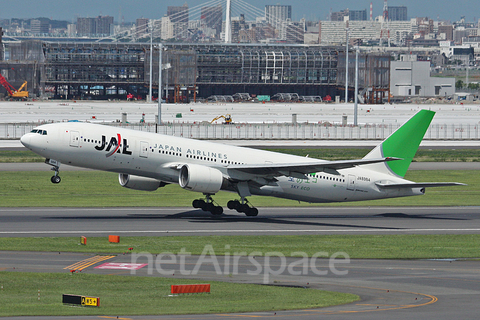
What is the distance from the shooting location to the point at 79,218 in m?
45.4

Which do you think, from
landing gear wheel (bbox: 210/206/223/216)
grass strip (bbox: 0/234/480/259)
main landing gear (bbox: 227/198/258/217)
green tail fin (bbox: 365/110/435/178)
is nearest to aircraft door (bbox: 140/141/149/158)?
landing gear wheel (bbox: 210/206/223/216)

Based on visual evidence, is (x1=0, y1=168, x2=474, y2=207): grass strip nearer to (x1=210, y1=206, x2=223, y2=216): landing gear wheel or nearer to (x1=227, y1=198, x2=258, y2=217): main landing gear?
(x1=210, y1=206, x2=223, y2=216): landing gear wheel

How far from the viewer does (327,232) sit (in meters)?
41.8

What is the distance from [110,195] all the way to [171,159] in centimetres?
1386

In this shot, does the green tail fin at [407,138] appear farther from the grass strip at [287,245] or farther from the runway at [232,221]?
the grass strip at [287,245]

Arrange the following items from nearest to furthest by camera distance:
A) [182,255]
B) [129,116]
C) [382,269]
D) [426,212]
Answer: [382,269] < [182,255] < [426,212] < [129,116]

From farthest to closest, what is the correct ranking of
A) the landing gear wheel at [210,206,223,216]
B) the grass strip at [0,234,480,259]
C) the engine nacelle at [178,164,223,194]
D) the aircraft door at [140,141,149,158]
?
the landing gear wheel at [210,206,223,216] < the aircraft door at [140,141,149,158] < the engine nacelle at [178,164,223,194] < the grass strip at [0,234,480,259]

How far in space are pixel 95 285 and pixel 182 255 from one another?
696 cm

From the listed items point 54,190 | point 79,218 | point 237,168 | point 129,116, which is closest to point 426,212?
point 237,168

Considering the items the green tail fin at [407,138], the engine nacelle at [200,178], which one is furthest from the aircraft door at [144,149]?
the green tail fin at [407,138]

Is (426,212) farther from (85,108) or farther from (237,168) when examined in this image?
(85,108)

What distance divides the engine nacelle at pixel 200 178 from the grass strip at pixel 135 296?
16069mm

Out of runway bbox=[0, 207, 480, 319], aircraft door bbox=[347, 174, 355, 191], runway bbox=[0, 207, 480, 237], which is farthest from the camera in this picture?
aircraft door bbox=[347, 174, 355, 191]

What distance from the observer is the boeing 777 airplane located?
43.3 m
